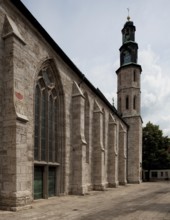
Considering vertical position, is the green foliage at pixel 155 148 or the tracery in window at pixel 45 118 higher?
the tracery in window at pixel 45 118

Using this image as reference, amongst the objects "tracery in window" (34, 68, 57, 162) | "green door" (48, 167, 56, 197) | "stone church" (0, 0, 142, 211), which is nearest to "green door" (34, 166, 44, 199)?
"stone church" (0, 0, 142, 211)

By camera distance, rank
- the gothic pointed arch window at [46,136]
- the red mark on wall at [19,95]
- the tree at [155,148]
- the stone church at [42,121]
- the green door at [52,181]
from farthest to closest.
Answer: the tree at [155,148]
the green door at [52,181]
the gothic pointed arch window at [46,136]
the red mark on wall at [19,95]
the stone church at [42,121]

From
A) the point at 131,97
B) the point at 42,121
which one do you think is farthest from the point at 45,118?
the point at 131,97

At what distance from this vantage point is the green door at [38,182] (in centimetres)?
1424

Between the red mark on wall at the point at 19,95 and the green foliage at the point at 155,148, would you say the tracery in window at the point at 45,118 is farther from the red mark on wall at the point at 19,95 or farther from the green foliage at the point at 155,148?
the green foliage at the point at 155,148

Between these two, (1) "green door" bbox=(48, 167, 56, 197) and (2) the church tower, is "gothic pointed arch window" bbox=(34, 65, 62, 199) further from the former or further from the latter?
(2) the church tower

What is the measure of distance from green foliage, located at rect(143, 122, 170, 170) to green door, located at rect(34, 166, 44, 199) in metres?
36.9

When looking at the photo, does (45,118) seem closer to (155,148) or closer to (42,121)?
(42,121)

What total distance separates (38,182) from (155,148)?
125 ft

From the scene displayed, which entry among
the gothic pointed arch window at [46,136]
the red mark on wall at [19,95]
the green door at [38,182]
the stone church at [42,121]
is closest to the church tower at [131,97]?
the stone church at [42,121]

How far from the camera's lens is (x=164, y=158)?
161 ft

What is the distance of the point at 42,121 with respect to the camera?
15.2 metres

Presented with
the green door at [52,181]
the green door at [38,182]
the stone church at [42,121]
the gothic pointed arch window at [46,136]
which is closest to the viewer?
the stone church at [42,121]

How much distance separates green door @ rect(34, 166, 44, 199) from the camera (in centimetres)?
1424
